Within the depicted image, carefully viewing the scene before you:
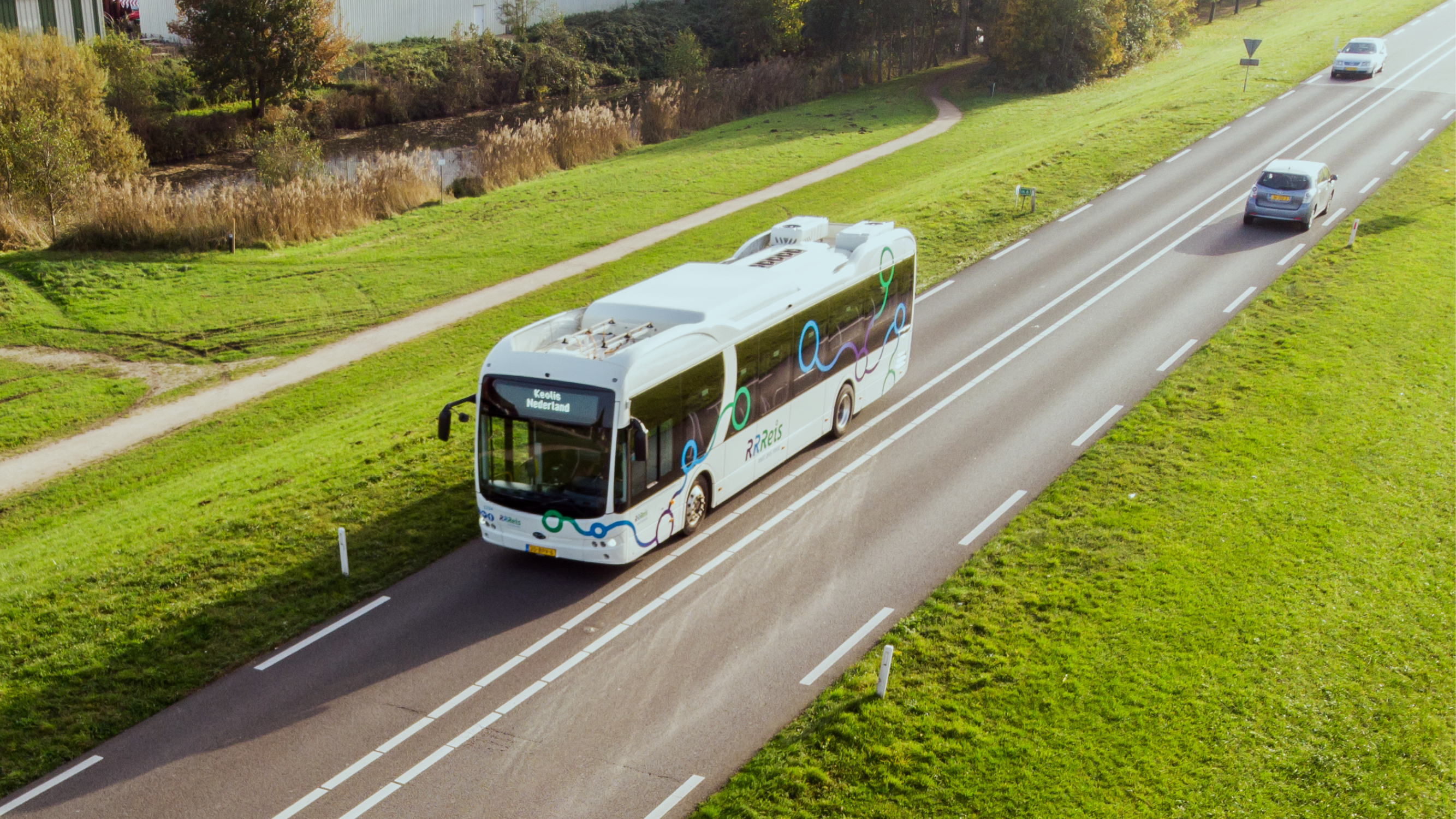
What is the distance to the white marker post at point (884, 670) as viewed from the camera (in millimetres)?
12461

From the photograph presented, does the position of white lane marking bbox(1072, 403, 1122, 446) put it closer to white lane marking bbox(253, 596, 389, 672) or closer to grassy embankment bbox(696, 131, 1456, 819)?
grassy embankment bbox(696, 131, 1456, 819)

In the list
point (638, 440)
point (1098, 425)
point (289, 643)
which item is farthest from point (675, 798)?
point (1098, 425)

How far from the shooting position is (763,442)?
690 inches

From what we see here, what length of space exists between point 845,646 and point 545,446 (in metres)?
4.63

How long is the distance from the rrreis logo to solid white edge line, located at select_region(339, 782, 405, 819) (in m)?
7.38

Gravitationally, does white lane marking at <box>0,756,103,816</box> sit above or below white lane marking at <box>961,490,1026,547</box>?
below

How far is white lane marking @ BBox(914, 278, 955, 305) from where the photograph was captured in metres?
27.5

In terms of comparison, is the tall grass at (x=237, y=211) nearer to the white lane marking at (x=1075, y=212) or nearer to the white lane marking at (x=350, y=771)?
the white lane marking at (x=1075, y=212)

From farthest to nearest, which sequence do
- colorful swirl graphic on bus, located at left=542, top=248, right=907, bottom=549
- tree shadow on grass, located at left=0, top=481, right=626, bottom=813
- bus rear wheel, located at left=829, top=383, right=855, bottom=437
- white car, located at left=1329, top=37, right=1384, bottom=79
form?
white car, located at left=1329, top=37, right=1384, bottom=79, bus rear wheel, located at left=829, top=383, right=855, bottom=437, colorful swirl graphic on bus, located at left=542, top=248, right=907, bottom=549, tree shadow on grass, located at left=0, top=481, right=626, bottom=813

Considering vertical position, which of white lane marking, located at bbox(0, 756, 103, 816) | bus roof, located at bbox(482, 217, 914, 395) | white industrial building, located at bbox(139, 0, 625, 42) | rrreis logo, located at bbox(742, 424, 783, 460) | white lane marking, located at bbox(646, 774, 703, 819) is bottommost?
white lane marking, located at bbox(646, 774, 703, 819)

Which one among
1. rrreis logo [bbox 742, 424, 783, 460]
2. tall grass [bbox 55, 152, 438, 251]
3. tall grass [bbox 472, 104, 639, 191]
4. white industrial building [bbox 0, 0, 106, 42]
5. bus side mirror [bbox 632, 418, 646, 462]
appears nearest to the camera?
bus side mirror [bbox 632, 418, 646, 462]

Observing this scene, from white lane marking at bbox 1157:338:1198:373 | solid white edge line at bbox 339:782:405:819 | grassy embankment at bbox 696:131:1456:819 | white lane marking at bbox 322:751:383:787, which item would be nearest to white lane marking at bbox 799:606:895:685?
grassy embankment at bbox 696:131:1456:819

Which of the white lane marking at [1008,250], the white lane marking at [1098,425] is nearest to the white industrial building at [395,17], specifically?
the white lane marking at [1008,250]

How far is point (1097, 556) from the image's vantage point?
15930 mm
